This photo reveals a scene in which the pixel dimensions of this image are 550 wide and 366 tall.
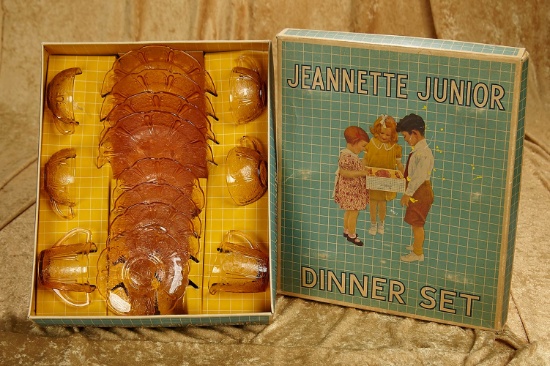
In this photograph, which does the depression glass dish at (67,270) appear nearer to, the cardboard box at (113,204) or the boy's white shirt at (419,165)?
the cardboard box at (113,204)

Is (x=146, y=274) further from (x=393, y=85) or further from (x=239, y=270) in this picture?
(x=393, y=85)

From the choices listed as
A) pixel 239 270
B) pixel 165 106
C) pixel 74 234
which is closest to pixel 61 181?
pixel 74 234

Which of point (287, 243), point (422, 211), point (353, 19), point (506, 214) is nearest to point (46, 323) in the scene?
point (287, 243)

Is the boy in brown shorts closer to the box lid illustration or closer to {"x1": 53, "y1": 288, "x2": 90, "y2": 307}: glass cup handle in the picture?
the box lid illustration

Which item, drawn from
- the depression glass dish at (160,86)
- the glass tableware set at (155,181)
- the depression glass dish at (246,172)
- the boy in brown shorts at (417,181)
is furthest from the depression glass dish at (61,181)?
the boy in brown shorts at (417,181)

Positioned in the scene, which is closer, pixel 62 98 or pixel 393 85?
pixel 393 85

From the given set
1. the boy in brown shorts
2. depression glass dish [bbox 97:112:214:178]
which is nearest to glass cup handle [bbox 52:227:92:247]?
depression glass dish [bbox 97:112:214:178]

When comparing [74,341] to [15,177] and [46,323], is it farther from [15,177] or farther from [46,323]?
[15,177]

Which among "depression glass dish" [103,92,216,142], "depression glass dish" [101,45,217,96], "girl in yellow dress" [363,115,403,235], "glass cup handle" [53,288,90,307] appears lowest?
"glass cup handle" [53,288,90,307]
